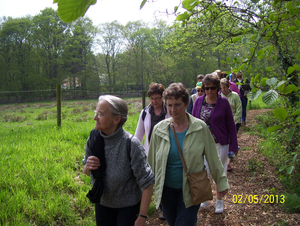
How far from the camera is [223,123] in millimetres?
3812

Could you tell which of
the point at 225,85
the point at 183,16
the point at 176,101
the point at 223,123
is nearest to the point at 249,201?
the point at 223,123

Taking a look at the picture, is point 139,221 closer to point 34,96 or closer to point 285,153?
point 285,153

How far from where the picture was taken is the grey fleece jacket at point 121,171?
2.22 m

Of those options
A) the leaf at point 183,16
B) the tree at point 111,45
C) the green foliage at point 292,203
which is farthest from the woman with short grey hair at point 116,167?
the tree at point 111,45

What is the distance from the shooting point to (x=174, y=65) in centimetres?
4344

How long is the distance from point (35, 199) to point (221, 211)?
9.91 feet

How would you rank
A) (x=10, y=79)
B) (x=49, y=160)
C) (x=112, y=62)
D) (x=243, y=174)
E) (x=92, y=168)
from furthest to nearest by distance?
(x=112, y=62) → (x=10, y=79) → (x=243, y=174) → (x=49, y=160) → (x=92, y=168)

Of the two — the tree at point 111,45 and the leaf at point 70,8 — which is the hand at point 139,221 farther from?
the tree at point 111,45

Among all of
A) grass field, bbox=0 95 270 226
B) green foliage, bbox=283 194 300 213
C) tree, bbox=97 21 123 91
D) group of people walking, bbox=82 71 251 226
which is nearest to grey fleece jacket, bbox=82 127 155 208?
group of people walking, bbox=82 71 251 226

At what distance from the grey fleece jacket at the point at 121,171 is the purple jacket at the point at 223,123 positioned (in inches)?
72.8

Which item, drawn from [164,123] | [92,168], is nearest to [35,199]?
[92,168]

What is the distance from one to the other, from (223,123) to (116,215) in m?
2.21

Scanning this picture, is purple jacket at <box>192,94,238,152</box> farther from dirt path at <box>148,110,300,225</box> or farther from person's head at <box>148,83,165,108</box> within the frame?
person's head at <box>148,83,165,108</box>

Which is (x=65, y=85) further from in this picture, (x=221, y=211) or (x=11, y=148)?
(x=221, y=211)
